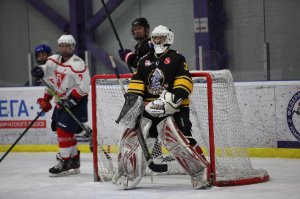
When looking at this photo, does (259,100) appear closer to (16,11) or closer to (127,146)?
(127,146)

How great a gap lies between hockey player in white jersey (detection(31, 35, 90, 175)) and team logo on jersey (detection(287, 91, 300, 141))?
5.75 ft

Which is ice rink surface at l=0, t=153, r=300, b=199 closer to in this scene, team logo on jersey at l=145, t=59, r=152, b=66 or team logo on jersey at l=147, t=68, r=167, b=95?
team logo on jersey at l=147, t=68, r=167, b=95

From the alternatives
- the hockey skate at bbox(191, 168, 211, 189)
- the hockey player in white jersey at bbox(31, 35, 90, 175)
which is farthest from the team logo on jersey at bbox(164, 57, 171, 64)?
the hockey player in white jersey at bbox(31, 35, 90, 175)

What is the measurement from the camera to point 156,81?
19.2 feet

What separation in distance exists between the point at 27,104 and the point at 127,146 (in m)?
2.90

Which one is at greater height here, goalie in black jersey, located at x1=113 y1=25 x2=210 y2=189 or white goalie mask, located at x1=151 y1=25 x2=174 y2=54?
white goalie mask, located at x1=151 y1=25 x2=174 y2=54

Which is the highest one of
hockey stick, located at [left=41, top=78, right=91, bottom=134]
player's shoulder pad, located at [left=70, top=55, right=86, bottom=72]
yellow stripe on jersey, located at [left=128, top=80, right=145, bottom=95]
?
player's shoulder pad, located at [left=70, top=55, right=86, bottom=72]

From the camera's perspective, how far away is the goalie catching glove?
5719mm

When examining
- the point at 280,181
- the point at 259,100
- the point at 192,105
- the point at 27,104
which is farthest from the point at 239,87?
the point at 27,104

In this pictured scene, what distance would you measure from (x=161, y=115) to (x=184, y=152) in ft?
0.97

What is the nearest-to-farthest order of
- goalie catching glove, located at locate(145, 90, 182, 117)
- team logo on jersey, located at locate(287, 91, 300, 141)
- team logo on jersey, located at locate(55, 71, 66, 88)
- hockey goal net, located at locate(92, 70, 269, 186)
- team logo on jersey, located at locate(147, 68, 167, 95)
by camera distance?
goalie catching glove, located at locate(145, 90, 182, 117) → team logo on jersey, located at locate(147, 68, 167, 95) → hockey goal net, located at locate(92, 70, 269, 186) → team logo on jersey, located at locate(55, 71, 66, 88) → team logo on jersey, located at locate(287, 91, 300, 141)

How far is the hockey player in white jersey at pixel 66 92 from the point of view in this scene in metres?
6.79

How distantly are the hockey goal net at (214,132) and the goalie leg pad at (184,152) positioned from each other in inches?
4.6

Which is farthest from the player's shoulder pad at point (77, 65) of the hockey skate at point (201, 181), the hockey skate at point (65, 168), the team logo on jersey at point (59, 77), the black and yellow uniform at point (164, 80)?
the hockey skate at point (201, 181)
